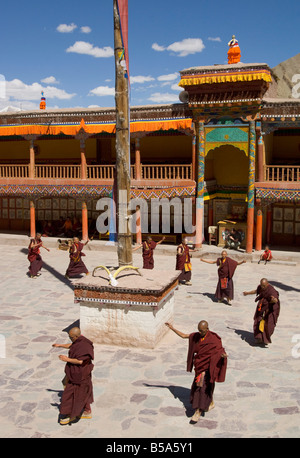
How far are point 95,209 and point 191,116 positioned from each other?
7297 mm

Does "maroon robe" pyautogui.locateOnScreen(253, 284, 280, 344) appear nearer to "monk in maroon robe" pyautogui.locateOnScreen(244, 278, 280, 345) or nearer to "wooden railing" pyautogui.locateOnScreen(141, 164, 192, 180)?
"monk in maroon robe" pyautogui.locateOnScreen(244, 278, 280, 345)

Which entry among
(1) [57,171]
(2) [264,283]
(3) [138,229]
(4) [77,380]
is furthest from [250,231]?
(4) [77,380]

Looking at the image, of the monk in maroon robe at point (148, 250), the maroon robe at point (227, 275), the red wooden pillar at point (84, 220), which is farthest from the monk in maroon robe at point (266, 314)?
the red wooden pillar at point (84, 220)

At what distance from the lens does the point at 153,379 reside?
7.77 m

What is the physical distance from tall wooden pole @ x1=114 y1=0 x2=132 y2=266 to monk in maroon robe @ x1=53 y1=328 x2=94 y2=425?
3690 mm

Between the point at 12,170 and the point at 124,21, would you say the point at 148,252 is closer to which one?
the point at 124,21

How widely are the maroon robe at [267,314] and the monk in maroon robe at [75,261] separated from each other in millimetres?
6695

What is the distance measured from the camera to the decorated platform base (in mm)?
8758

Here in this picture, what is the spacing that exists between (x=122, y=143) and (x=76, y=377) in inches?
200

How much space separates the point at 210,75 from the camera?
16938 mm

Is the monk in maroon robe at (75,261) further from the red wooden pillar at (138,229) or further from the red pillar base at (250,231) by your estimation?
the red pillar base at (250,231)

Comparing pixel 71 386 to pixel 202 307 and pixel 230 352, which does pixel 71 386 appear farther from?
pixel 202 307

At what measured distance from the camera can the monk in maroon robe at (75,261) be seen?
1449cm
